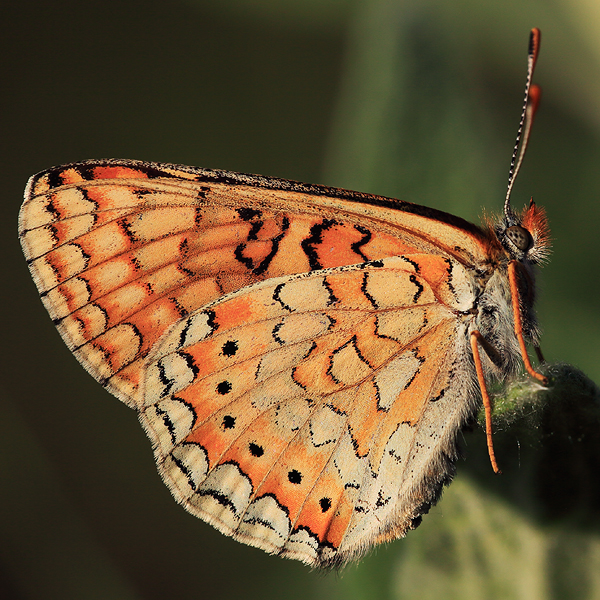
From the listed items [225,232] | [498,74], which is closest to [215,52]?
[498,74]

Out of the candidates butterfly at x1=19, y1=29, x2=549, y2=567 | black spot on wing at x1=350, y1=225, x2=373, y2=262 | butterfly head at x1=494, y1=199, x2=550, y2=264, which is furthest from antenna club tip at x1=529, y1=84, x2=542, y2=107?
black spot on wing at x1=350, y1=225, x2=373, y2=262

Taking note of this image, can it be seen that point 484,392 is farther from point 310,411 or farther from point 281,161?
point 281,161

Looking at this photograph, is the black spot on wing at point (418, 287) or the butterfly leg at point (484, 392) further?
the black spot on wing at point (418, 287)

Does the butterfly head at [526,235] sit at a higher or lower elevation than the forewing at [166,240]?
higher

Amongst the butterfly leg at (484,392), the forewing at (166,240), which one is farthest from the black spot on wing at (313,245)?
the butterfly leg at (484,392)

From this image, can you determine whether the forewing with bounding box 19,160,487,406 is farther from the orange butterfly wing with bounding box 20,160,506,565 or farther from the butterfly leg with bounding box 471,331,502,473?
the butterfly leg with bounding box 471,331,502,473

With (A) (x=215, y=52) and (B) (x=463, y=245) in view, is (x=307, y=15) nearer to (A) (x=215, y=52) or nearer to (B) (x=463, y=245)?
(A) (x=215, y=52)

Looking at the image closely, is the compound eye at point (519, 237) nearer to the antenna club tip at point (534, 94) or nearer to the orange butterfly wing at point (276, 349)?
the orange butterfly wing at point (276, 349)
